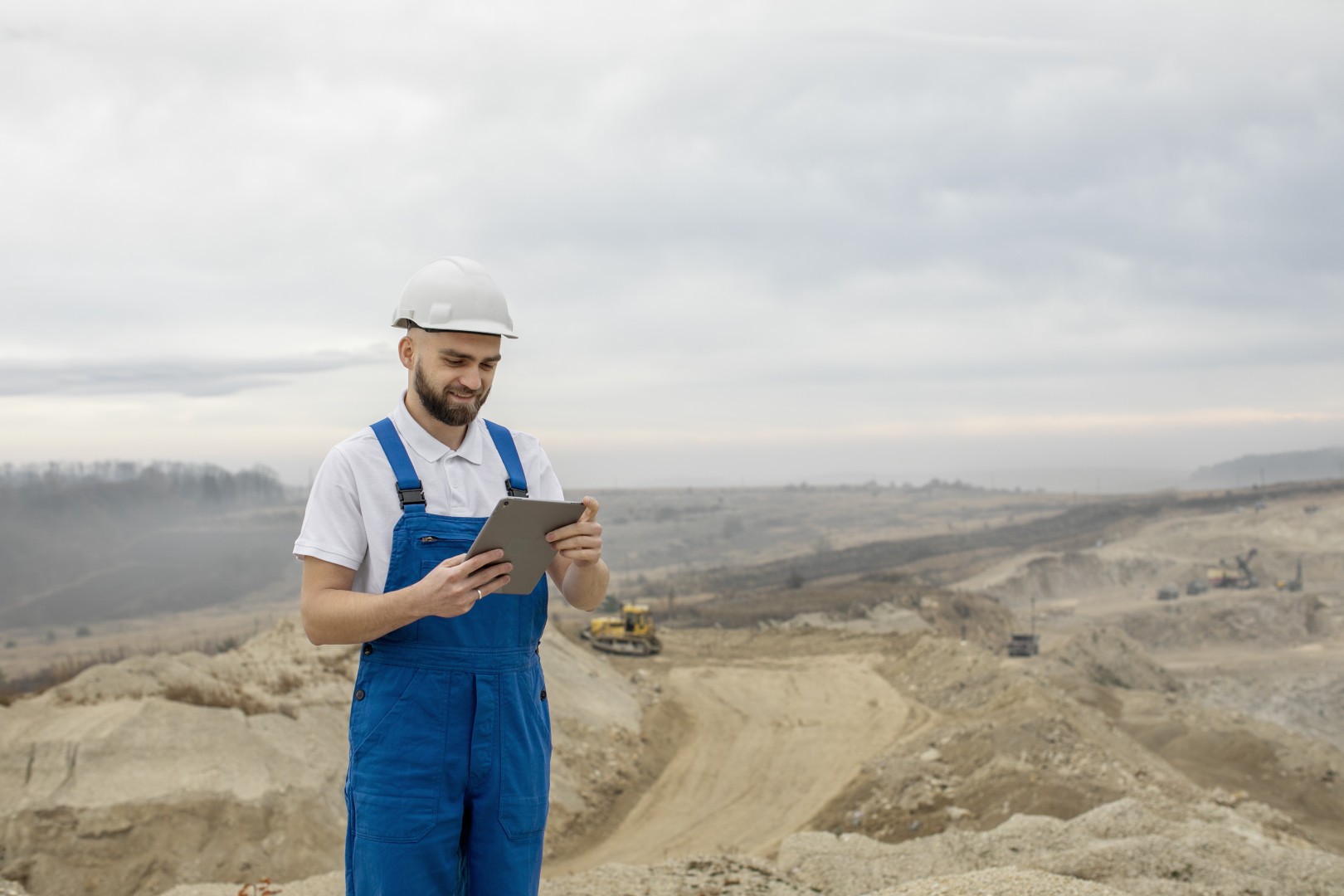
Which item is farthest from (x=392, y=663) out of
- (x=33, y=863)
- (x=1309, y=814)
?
(x=1309, y=814)

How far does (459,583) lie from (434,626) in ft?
0.97

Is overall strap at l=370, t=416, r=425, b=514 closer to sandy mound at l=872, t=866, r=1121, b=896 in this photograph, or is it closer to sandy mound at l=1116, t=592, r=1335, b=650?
sandy mound at l=872, t=866, r=1121, b=896

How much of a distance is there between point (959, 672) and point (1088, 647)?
7223 mm

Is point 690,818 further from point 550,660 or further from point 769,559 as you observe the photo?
point 769,559

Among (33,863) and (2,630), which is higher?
(33,863)

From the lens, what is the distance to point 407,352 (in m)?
2.76

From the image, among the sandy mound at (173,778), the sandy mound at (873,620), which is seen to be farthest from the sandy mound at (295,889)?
the sandy mound at (873,620)

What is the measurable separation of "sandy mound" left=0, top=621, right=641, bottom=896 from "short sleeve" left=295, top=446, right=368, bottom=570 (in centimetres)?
790

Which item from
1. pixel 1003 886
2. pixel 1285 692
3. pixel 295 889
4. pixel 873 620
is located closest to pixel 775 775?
pixel 295 889

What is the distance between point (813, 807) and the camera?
41.8 feet

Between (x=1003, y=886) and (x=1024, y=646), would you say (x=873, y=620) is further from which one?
(x=1003, y=886)

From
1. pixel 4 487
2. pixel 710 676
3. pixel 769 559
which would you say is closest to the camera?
pixel 710 676

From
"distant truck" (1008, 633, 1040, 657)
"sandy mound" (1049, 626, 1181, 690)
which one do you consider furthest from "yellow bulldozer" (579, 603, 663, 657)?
"sandy mound" (1049, 626, 1181, 690)

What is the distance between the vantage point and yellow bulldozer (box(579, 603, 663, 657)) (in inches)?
912
